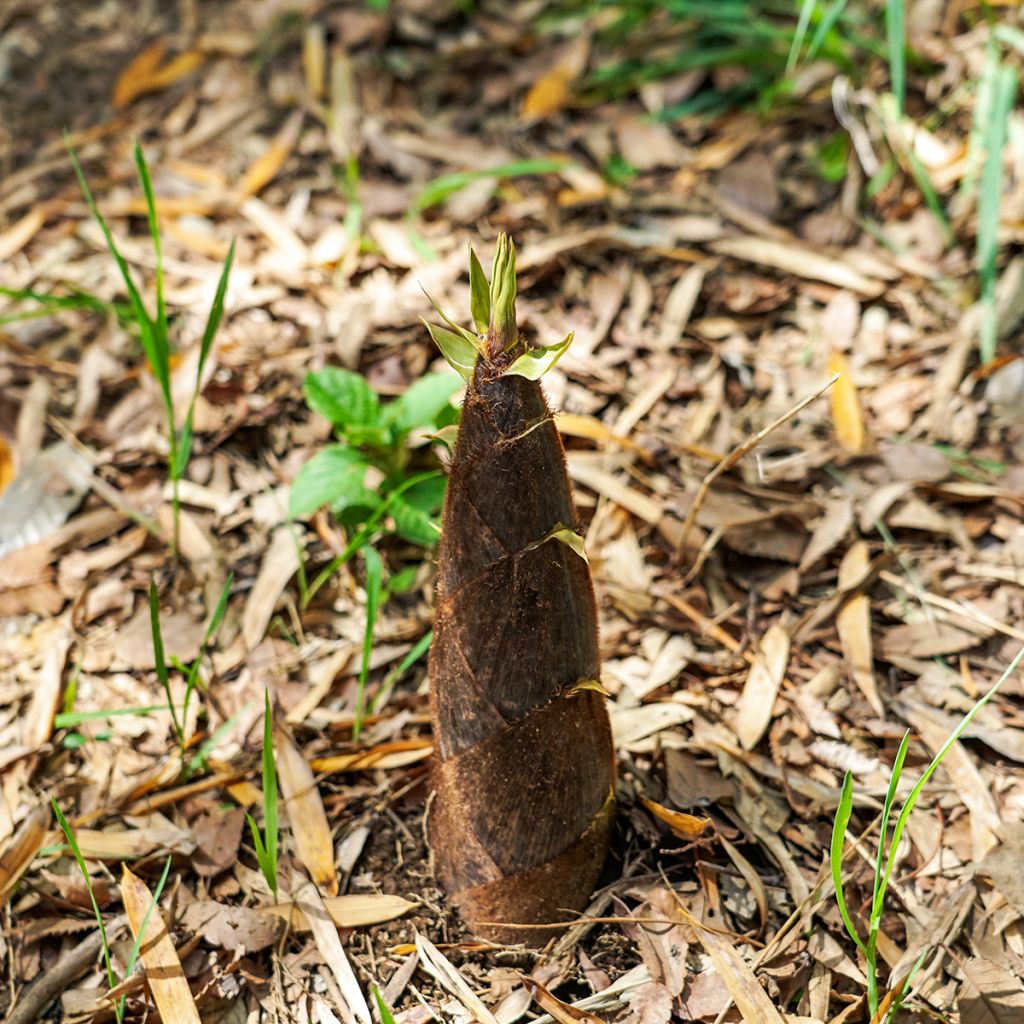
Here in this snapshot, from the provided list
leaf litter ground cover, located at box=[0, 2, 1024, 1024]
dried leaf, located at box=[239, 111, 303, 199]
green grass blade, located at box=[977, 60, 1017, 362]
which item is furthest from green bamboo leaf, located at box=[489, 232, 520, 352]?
dried leaf, located at box=[239, 111, 303, 199]

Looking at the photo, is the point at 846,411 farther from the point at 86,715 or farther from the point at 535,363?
the point at 86,715

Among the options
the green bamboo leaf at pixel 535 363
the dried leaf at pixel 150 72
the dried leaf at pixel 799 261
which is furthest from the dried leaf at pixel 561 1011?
the dried leaf at pixel 150 72

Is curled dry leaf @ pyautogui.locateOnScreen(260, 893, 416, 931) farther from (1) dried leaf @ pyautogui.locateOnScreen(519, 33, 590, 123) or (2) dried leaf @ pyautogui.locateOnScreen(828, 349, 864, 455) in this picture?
(1) dried leaf @ pyautogui.locateOnScreen(519, 33, 590, 123)

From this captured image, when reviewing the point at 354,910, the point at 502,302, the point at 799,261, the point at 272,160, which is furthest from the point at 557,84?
the point at 354,910

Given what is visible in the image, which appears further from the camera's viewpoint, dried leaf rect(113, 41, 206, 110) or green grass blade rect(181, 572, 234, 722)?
dried leaf rect(113, 41, 206, 110)

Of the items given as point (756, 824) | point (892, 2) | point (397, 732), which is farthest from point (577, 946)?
point (892, 2)
